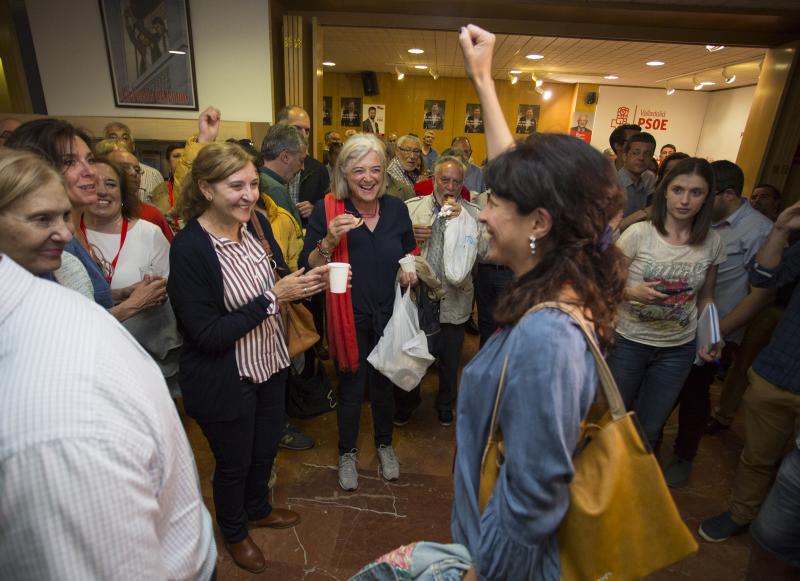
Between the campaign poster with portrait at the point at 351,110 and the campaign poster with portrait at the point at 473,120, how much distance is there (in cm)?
290

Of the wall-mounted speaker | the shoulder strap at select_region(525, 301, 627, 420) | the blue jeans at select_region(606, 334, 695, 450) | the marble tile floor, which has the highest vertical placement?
the wall-mounted speaker

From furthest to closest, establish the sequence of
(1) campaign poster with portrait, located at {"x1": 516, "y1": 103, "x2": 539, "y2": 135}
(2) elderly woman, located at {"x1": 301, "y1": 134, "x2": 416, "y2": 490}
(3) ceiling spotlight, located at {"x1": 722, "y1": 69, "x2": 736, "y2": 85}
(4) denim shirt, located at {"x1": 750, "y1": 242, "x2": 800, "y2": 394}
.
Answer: (1) campaign poster with portrait, located at {"x1": 516, "y1": 103, "x2": 539, "y2": 135} → (3) ceiling spotlight, located at {"x1": 722, "y1": 69, "x2": 736, "y2": 85} → (2) elderly woman, located at {"x1": 301, "y1": 134, "x2": 416, "y2": 490} → (4) denim shirt, located at {"x1": 750, "y1": 242, "x2": 800, "y2": 394}

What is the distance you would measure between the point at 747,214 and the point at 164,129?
16.7ft

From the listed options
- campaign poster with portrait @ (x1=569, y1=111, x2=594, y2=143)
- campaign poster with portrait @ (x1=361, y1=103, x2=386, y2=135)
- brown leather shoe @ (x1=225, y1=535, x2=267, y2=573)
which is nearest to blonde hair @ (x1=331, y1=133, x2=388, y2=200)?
brown leather shoe @ (x1=225, y1=535, x2=267, y2=573)

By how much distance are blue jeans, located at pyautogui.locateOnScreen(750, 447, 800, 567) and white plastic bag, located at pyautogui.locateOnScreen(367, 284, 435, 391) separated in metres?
1.55

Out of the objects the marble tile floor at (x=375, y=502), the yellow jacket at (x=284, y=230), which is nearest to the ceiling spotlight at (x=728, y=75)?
the marble tile floor at (x=375, y=502)

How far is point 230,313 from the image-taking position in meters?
1.70

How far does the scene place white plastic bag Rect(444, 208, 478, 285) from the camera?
2.72 m

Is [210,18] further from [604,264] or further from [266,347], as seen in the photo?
[604,264]

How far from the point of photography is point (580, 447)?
0.93 meters

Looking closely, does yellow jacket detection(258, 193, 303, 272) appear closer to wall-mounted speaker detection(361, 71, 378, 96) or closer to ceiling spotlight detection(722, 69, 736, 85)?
ceiling spotlight detection(722, 69, 736, 85)

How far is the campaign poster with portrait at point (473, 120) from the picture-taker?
11.4 m

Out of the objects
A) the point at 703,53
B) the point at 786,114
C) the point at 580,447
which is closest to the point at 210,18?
the point at 580,447

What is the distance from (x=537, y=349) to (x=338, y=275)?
4.10 ft
